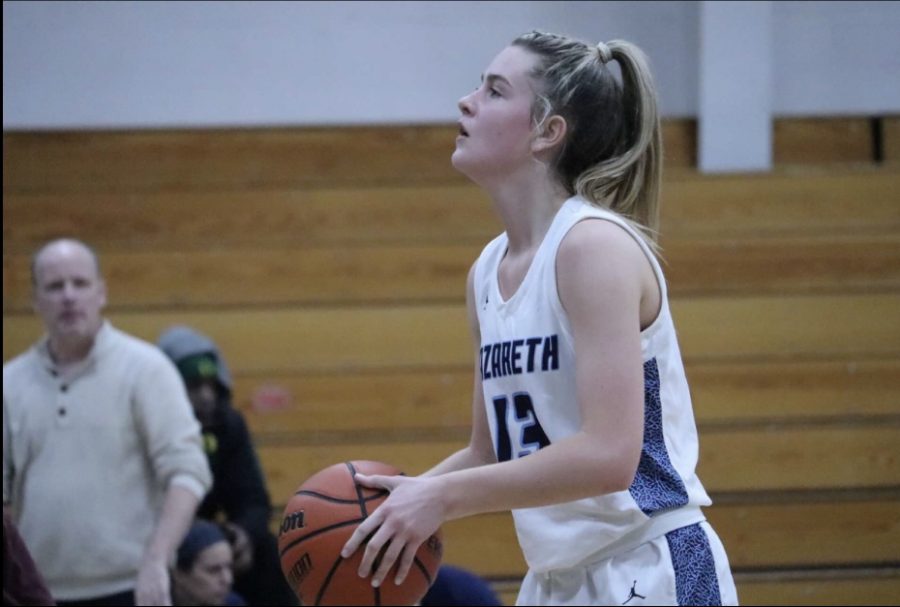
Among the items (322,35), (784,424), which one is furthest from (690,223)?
(322,35)

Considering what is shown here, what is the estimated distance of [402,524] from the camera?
173 cm

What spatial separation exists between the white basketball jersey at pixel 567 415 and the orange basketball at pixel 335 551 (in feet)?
0.60

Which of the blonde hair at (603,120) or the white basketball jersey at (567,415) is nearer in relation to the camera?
the white basketball jersey at (567,415)

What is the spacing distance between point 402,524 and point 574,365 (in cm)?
36

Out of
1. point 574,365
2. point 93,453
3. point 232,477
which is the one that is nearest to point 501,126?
point 574,365

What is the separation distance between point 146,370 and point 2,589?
1892mm

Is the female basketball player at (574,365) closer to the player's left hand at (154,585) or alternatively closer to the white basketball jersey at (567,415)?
the white basketball jersey at (567,415)

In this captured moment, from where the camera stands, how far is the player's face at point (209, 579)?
3947 mm

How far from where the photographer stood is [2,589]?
2094mm

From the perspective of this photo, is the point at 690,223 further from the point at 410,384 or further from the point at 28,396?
the point at 28,396

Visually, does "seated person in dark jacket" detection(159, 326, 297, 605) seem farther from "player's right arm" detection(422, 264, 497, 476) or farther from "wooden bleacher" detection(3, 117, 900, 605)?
"player's right arm" detection(422, 264, 497, 476)

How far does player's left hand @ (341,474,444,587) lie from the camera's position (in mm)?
1731

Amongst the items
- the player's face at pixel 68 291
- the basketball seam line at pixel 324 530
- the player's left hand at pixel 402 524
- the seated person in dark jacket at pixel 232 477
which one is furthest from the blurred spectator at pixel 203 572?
the player's left hand at pixel 402 524

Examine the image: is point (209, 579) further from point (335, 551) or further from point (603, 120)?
point (603, 120)
